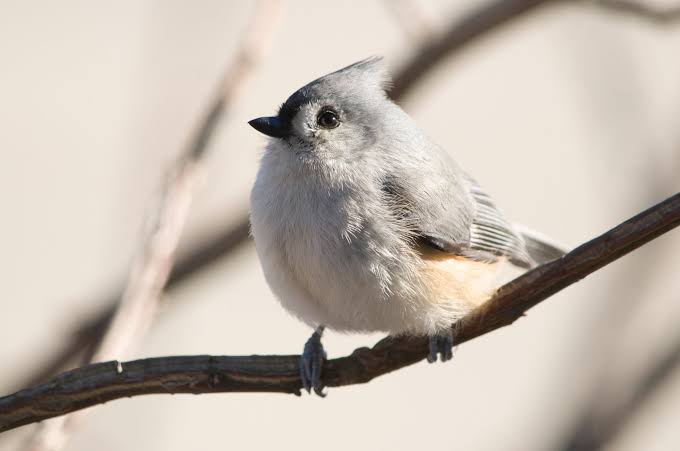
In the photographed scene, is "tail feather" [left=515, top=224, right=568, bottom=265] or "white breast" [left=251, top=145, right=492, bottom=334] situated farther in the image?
"tail feather" [left=515, top=224, right=568, bottom=265]

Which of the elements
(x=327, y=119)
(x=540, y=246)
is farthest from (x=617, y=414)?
(x=327, y=119)

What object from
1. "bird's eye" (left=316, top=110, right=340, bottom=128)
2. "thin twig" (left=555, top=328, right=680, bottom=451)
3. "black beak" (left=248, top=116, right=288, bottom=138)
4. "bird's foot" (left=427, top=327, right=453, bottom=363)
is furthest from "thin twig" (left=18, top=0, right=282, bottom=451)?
"thin twig" (left=555, top=328, right=680, bottom=451)

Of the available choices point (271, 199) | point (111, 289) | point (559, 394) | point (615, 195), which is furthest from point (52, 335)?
point (615, 195)

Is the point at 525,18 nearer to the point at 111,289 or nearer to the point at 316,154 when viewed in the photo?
the point at 316,154

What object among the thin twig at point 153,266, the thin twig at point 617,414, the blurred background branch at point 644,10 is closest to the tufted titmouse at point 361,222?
the thin twig at point 153,266

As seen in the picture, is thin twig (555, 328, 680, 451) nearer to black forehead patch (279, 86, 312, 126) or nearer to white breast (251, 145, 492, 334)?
white breast (251, 145, 492, 334)

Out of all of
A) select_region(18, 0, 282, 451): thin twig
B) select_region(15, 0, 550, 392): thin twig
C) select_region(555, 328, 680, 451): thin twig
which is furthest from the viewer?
select_region(15, 0, 550, 392): thin twig

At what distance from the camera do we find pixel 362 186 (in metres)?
1.72

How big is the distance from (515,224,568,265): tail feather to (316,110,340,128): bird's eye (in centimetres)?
72

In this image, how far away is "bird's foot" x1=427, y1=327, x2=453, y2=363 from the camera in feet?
5.46

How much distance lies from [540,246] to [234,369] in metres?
1.26

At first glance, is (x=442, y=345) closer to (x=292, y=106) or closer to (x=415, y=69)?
(x=292, y=106)

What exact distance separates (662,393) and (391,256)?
29.9 inches

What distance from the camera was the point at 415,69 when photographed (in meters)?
2.14
